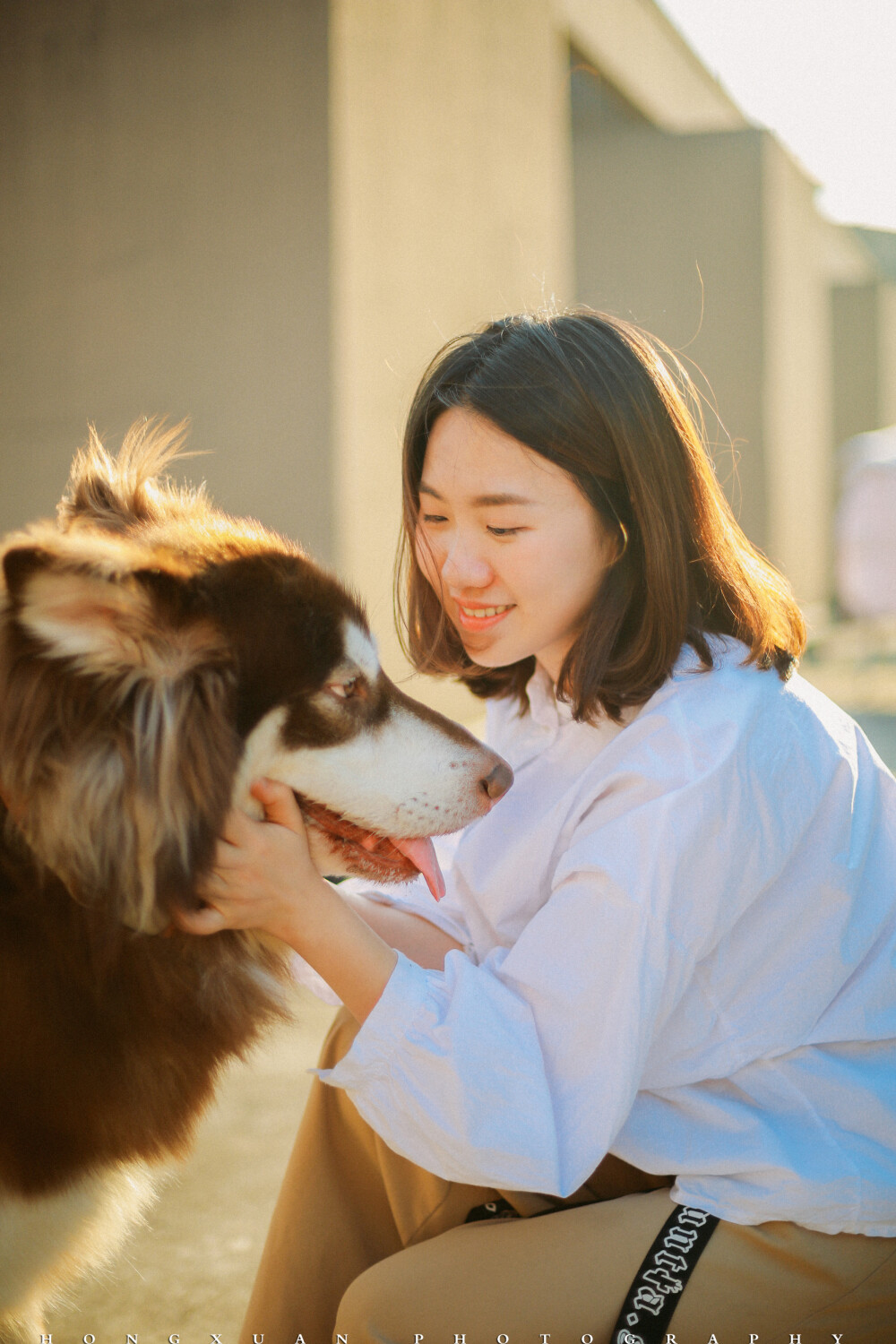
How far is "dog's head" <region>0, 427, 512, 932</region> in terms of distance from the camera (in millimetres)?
1472

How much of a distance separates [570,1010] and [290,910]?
461 millimetres

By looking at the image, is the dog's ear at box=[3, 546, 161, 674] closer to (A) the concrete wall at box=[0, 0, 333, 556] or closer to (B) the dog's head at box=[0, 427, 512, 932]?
(B) the dog's head at box=[0, 427, 512, 932]

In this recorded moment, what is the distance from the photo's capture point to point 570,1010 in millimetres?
1604

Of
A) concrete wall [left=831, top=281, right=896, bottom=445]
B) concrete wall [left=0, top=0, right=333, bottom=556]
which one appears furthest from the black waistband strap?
concrete wall [left=831, top=281, right=896, bottom=445]

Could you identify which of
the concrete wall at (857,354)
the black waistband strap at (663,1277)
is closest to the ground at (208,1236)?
the black waistband strap at (663,1277)

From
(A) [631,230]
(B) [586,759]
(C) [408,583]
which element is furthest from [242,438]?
(A) [631,230]

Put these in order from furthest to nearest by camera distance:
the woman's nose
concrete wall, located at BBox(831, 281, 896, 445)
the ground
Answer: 1. concrete wall, located at BBox(831, 281, 896, 445)
2. the ground
3. the woman's nose

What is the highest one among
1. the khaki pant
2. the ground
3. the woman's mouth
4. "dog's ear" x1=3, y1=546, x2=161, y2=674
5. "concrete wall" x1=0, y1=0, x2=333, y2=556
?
"concrete wall" x1=0, y1=0, x2=333, y2=556

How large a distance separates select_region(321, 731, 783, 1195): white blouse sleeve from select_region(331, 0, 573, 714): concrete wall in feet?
12.0

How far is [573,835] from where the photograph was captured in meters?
1.85

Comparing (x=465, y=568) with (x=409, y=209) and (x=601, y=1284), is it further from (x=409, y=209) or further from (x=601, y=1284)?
(x=409, y=209)

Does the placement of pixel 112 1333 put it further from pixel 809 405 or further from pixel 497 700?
pixel 809 405

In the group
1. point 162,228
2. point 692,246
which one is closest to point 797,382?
point 692,246

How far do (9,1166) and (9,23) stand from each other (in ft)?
17.6
